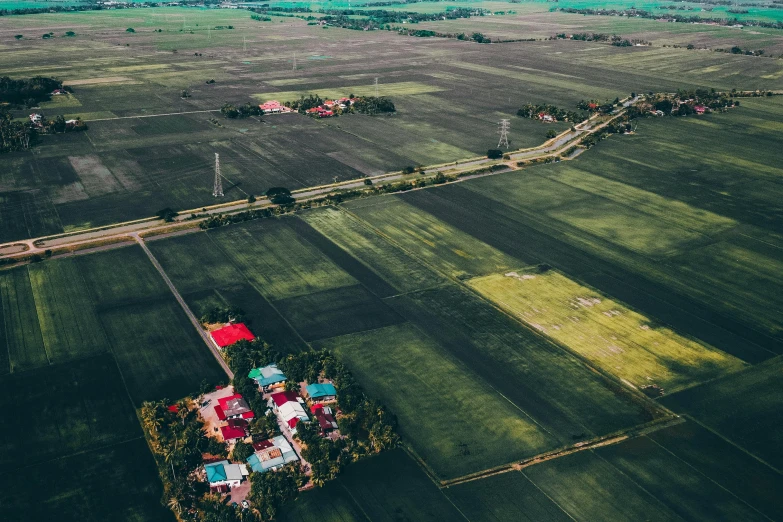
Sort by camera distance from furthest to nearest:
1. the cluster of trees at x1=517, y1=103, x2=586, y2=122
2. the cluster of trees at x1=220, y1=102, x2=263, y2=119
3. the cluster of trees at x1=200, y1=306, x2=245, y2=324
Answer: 1. the cluster of trees at x1=517, y1=103, x2=586, y2=122
2. the cluster of trees at x1=220, y1=102, x2=263, y2=119
3. the cluster of trees at x1=200, y1=306, x2=245, y2=324

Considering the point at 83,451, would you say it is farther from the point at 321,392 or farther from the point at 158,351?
the point at 321,392

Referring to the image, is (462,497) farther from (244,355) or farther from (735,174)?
(735,174)

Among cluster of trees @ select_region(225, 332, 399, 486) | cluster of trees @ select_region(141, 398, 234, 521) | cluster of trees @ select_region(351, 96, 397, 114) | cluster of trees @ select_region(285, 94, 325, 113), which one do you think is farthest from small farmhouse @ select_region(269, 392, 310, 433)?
cluster of trees @ select_region(285, 94, 325, 113)

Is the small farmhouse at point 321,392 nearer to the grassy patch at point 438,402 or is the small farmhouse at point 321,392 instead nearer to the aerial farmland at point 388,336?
the aerial farmland at point 388,336

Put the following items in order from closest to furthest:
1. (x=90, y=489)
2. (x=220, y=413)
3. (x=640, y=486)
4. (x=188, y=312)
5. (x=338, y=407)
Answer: (x=90, y=489), (x=640, y=486), (x=220, y=413), (x=338, y=407), (x=188, y=312)

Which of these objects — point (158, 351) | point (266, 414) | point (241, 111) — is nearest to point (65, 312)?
point (158, 351)

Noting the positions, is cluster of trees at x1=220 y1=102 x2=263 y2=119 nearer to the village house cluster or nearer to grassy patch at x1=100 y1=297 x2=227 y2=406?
grassy patch at x1=100 y1=297 x2=227 y2=406
